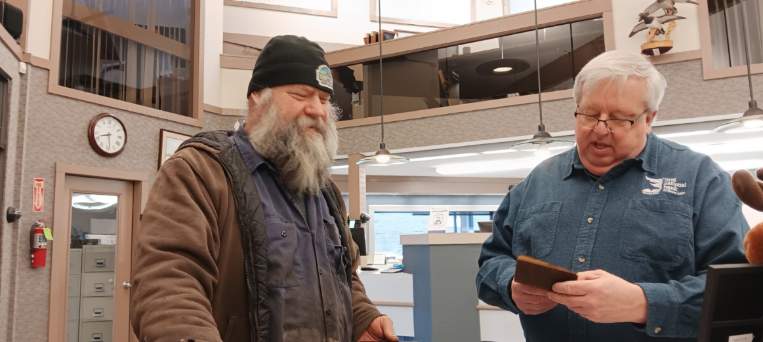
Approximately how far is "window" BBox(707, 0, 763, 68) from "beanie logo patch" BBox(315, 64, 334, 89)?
5490 mm

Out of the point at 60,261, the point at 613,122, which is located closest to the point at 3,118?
the point at 60,261

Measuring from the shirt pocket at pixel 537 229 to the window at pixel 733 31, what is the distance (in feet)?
17.6

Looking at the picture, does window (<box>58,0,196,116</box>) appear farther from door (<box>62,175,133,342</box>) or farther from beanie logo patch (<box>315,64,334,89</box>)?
beanie logo patch (<box>315,64,334,89</box>)

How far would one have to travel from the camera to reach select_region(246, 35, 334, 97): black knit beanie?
1563 millimetres

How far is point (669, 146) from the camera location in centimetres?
137

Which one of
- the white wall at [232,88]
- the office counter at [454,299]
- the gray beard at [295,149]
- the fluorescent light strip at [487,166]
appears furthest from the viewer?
the fluorescent light strip at [487,166]

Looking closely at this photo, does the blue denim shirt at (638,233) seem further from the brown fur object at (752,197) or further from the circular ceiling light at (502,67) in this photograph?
the circular ceiling light at (502,67)

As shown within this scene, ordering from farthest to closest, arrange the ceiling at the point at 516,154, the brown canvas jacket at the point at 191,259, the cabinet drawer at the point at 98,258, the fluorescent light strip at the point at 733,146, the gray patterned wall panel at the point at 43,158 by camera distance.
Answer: the fluorescent light strip at the point at 733,146 → the ceiling at the point at 516,154 → the cabinet drawer at the point at 98,258 → the gray patterned wall panel at the point at 43,158 → the brown canvas jacket at the point at 191,259

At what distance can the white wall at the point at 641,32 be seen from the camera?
5.89 metres

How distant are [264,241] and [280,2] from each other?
971 centimetres

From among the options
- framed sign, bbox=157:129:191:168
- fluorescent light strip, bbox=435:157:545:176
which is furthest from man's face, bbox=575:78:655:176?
fluorescent light strip, bbox=435:157:545:176

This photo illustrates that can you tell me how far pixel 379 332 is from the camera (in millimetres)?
1565

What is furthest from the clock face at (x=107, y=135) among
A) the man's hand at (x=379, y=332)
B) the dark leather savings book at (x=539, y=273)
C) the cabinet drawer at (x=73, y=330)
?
the dark leather savings book at (x=539, y=273)

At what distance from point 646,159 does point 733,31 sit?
557 cm
